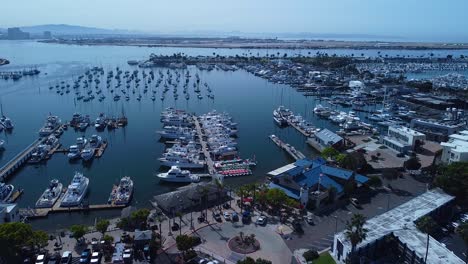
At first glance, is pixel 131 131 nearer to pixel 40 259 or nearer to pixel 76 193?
pixel 76 193

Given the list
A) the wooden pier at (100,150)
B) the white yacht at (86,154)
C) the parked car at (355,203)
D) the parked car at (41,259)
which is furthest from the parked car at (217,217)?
the wooden pier at (100,150)

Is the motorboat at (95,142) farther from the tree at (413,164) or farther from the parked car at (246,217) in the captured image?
the tree at (413,164)

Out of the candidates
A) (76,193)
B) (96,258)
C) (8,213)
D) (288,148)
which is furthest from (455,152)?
(8,213)

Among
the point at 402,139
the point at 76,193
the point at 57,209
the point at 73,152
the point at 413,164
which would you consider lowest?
the point at 57,209

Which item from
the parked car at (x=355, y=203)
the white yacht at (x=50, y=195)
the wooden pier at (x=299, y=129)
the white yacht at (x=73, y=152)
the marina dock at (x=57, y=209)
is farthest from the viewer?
the wooden pier at (x=299, y=129)

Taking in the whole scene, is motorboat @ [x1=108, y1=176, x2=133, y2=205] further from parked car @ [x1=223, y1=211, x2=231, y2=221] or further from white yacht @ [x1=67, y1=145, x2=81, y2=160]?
white yacht @ [x1=67, y1=145, x2=81, y2=160]

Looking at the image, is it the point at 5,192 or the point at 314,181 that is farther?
the point at 5,192

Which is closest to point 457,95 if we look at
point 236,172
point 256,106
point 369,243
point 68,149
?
point 256,106
